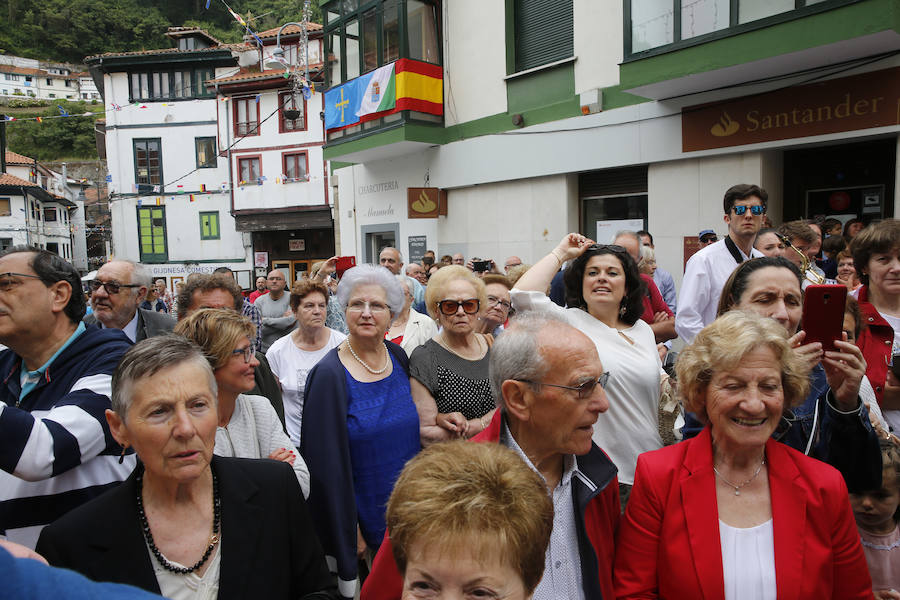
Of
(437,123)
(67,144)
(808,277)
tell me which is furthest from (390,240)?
(67,144)

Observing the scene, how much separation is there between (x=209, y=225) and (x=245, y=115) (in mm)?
6079

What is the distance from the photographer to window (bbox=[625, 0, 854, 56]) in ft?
23.2

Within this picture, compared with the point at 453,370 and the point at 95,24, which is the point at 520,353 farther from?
the point at 95,24

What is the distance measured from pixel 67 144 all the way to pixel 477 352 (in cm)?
6478

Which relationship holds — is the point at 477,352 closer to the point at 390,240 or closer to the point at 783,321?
the point at 783,321

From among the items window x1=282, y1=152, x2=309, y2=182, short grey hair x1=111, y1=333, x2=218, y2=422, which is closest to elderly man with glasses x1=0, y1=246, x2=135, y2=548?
short grey hair x1=111, y1=333, x2=218, y2=422

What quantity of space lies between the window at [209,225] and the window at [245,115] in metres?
4.54

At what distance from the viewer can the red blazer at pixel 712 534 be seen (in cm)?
177

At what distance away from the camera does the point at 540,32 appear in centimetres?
1077

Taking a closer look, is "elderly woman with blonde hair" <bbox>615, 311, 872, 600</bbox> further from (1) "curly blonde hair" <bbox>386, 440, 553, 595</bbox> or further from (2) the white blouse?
(1) "curly blonde hair" <bbox>386, 440, 553, 595</bbox>

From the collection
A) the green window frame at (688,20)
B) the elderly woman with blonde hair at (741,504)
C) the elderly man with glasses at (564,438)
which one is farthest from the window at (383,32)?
the elderly woman with blonde hair at (741,504)

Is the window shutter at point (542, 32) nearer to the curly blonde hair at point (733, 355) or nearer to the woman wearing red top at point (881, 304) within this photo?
the woman wearing red top at point (881, 304)

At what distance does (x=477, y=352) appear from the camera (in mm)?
3273

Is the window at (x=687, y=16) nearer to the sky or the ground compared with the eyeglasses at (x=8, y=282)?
nearer to the sky
